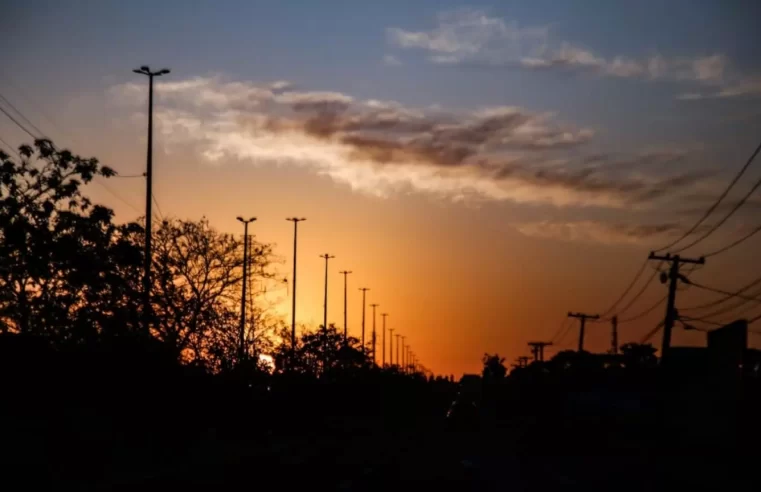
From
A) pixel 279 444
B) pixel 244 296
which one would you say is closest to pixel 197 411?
pixel 279 444

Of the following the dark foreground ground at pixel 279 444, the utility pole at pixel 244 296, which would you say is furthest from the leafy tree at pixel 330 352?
the dark foreground ground at pixel 279 444

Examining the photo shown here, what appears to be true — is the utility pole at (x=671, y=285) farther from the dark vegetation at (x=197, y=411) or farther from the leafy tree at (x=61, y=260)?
the leafy tree at (x=61, y=260)

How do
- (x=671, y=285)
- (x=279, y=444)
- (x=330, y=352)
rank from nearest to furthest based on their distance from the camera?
(x=279, y=444) < (x=671, y=285) < (x=330, y=352)

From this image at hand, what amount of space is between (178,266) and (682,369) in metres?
34.2

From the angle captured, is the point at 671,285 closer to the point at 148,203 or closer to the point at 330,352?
the point at 148,203

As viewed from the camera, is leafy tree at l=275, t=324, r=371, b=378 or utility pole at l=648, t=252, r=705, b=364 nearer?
utility pole at l=648, t=252, r=705, b=364

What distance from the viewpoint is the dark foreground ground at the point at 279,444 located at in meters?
24.6

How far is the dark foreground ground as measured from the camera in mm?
24594

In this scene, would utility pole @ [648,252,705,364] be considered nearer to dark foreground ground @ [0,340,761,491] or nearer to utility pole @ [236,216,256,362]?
dark foreground ground @ [0,340,761,491]

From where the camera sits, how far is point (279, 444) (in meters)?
44.5

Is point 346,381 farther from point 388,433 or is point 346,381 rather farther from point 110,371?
point 110,371

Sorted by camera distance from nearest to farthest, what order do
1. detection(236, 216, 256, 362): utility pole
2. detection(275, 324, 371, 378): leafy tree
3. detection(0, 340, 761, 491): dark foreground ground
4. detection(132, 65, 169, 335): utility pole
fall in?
detection(0, 340, 761, 491): dark foreground ground, detection(132, 65, 169, 335): utility pole, detection(236, 216, 256, 362): utility pole, detection(275, 324, 371, 378): leafy tree

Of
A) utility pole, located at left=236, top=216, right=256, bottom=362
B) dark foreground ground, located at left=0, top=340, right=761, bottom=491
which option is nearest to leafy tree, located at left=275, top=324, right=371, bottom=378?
utility pole, located at left=236, top=216, right=256, bottom=362

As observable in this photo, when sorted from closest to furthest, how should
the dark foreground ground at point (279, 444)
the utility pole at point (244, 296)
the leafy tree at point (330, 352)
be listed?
the dark foreground ground at point (279, 444)
the utility pole at point (244, 296)
the leafy tree at point (330, 352)
